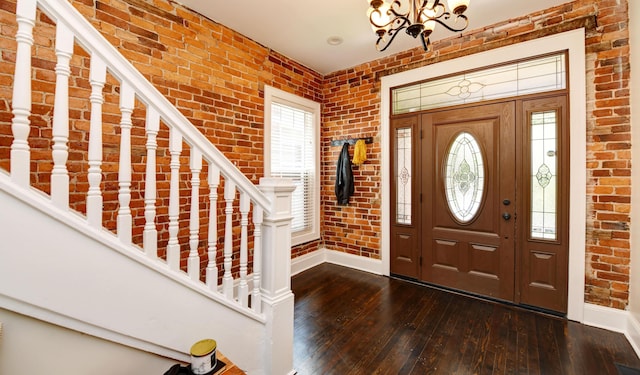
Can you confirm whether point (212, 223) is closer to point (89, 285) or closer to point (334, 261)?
point (89, 285)

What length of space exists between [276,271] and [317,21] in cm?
252

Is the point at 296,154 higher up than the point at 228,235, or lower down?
higher up

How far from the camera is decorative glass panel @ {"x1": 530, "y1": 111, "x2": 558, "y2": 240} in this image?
253cm

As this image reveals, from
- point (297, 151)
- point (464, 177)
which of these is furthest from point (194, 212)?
point (464, 177)

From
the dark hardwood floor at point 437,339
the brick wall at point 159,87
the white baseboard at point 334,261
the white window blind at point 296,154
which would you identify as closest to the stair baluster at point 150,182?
the brick wall at point 159,87

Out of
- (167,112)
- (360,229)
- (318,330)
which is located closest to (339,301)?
(318,330)

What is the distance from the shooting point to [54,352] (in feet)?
3.34

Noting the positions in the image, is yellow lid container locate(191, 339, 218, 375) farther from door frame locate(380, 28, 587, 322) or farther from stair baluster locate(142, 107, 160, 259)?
door frame locate(380, 28, 587, 322)

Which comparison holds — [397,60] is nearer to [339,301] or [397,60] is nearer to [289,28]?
[289,28]

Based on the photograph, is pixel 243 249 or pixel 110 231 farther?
pixel 243 249

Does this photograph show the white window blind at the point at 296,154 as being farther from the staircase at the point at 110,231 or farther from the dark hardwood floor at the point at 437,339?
the staircase at the point at 110,231

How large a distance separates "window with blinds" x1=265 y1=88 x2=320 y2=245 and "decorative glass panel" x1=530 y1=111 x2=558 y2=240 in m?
2.58

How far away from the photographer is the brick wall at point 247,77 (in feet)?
6.35

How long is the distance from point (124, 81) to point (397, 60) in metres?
3.20
